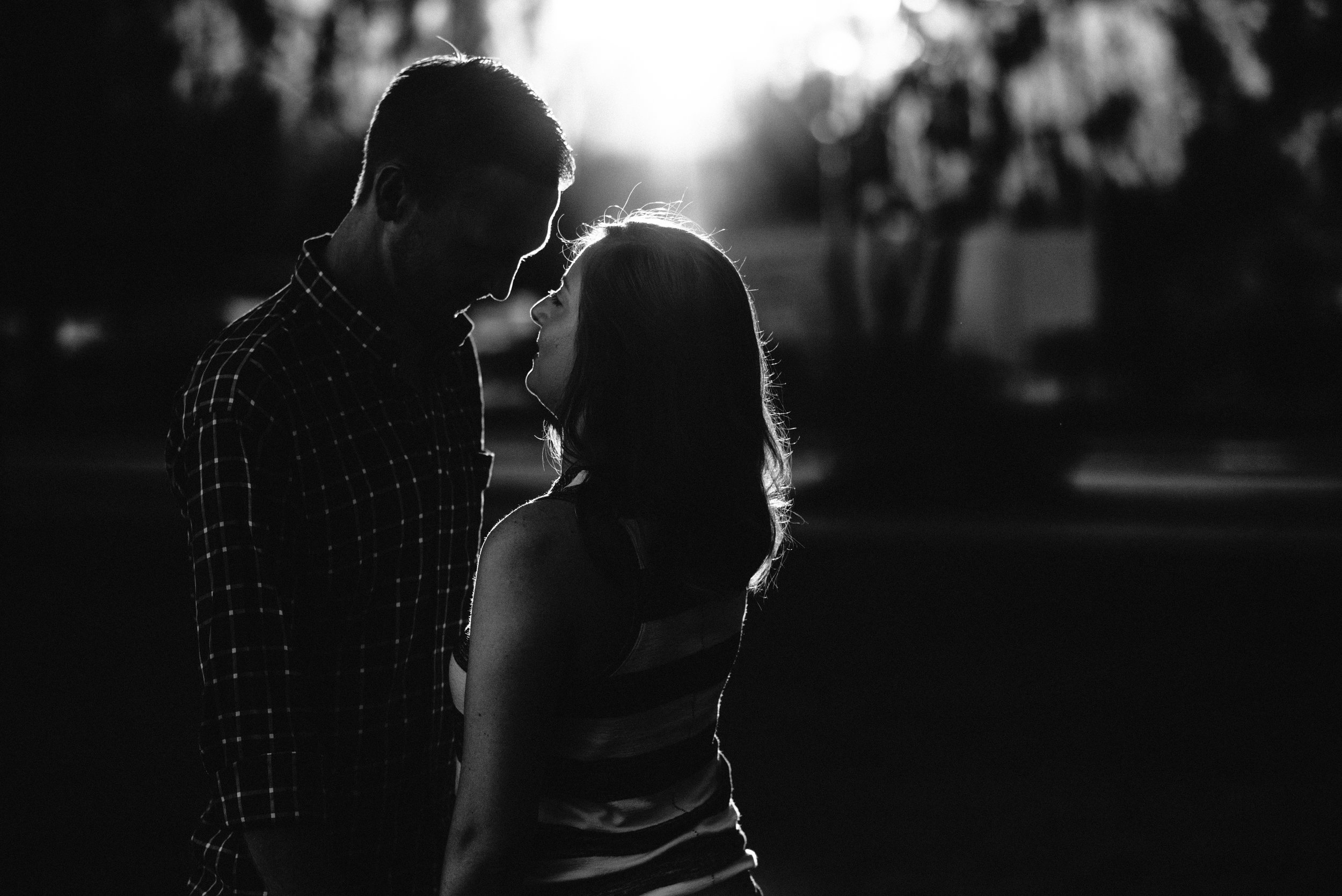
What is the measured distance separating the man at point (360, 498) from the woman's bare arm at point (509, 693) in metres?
0.18

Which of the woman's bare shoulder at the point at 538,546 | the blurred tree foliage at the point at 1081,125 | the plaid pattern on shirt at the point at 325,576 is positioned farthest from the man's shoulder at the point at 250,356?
the blurred tree foliage at the point at 1081,125

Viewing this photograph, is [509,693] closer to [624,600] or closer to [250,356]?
[624,600]

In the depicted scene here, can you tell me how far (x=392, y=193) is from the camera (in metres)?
1.77

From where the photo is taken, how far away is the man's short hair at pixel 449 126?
1764 millimetres

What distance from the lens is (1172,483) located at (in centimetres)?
1673

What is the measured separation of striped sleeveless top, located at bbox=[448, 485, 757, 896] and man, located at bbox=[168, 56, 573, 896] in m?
0.19

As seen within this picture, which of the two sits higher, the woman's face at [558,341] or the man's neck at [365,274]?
the man's neck at [365,274]

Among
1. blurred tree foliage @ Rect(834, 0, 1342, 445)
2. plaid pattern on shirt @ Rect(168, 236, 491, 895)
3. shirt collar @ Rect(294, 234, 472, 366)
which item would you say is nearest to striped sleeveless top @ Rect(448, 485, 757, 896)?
plaid pattern on shirt @ Rect(168, 236, 491, 895)

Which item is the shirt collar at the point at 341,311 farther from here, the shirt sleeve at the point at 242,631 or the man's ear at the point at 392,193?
the shirt sleeve at the point at 242,631

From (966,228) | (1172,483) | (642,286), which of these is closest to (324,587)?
(642,286)

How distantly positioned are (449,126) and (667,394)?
506 millimetres

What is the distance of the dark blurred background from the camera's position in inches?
203

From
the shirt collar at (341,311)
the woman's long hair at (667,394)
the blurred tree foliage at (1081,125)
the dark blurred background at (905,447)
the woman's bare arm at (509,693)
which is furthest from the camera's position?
the blurred tree foliage at (1081,125)

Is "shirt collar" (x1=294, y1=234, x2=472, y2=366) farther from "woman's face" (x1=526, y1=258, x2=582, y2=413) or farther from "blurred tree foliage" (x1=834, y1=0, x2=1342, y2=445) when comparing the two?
"blurred tree foliage" (x1=834, y1=0, x2=1342, y2=445)
